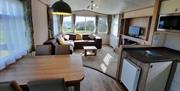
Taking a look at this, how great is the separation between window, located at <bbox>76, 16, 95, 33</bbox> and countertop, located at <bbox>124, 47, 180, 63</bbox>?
18.8ft

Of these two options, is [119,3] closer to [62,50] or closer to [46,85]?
[62,50]

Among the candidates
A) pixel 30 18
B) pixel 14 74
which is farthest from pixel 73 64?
pixel 30 18

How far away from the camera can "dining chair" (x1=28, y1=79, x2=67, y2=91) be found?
1176mm

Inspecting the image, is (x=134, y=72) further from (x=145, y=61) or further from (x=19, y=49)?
(x=19, y=49)

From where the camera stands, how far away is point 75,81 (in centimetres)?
155

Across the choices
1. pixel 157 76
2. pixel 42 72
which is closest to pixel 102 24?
pixel 157 76

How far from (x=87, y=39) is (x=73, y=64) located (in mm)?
5316

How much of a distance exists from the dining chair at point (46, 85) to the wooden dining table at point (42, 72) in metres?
0.28

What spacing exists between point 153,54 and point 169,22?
71cm

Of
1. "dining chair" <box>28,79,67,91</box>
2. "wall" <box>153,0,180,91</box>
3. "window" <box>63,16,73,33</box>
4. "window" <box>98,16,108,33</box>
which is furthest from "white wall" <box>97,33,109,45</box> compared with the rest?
"dining chair" <box>28,79,67,91</box>

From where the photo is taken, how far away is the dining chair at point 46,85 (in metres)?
1.18

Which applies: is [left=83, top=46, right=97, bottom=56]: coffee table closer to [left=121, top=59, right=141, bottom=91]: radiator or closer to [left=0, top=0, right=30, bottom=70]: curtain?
[left=121, top=59, right=141, bottom=91]: radiator

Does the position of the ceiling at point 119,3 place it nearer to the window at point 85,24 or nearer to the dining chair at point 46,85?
the window at point 85,24

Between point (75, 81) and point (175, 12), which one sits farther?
point (175, 12)
